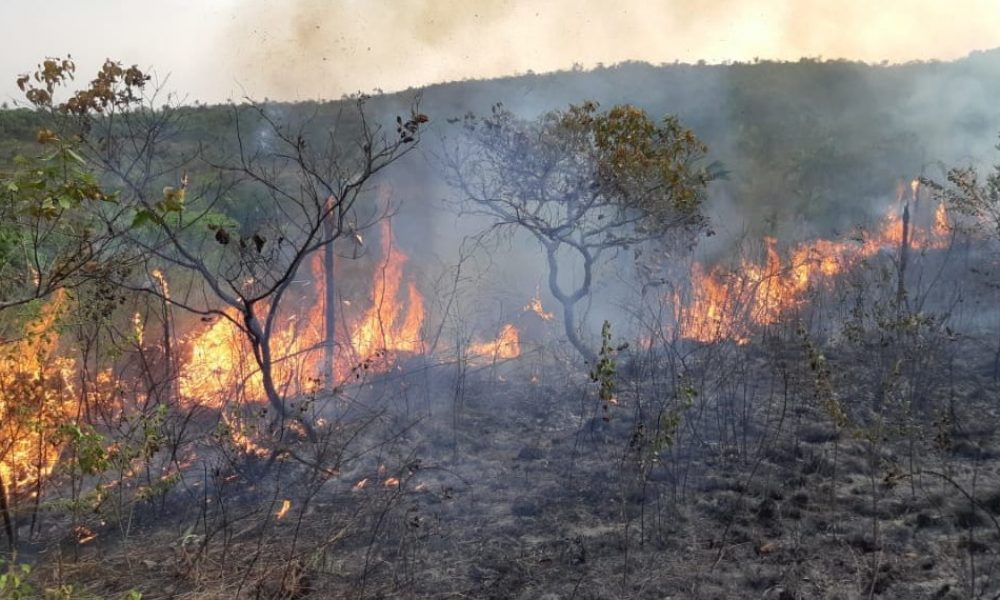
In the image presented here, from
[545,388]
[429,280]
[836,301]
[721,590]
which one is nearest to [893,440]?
[721,590]

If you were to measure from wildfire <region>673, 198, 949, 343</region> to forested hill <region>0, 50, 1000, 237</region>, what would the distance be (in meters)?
3.11

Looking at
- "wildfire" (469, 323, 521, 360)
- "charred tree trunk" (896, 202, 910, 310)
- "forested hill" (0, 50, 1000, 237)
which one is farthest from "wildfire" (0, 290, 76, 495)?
"forested hill" (0, 50, 1000, 237)

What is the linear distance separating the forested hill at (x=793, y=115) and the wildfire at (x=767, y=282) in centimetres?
311

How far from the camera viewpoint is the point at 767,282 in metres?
12.9

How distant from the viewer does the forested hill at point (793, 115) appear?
2408 cm

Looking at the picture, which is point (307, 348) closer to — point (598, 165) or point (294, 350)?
point (294, 350)

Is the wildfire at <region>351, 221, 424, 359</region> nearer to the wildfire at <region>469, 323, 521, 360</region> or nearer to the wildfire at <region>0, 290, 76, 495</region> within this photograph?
the wildfire at <region>469, 323, 521, 360</region>

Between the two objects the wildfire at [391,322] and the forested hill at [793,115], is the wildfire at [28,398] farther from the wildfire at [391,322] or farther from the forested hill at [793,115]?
the forested hill at [793,115]

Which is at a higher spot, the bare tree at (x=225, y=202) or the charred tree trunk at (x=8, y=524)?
the bare tree at (x=225, y=202)

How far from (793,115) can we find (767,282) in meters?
20.4

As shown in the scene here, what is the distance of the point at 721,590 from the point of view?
4.70 meters

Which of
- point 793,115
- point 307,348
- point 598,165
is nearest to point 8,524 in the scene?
point 307,348

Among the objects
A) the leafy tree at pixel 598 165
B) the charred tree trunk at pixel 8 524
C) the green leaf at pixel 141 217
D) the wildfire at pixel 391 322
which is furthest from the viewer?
the wildfire at pixel 391 322

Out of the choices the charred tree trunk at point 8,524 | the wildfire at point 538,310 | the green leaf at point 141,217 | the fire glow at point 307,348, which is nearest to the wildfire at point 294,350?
the fire glow at point 307,348
